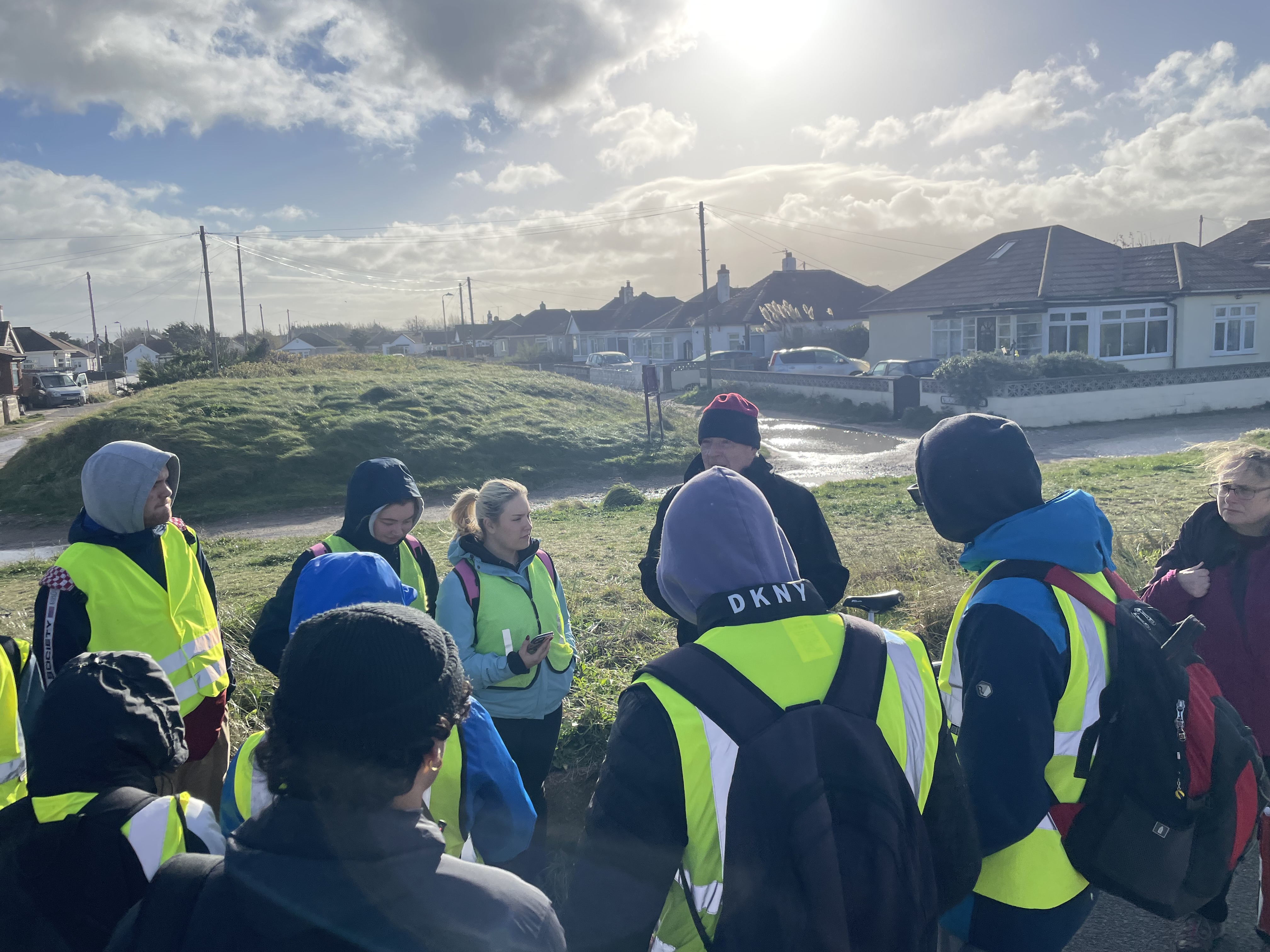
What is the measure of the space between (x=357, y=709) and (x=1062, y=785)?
Answer: 5.30 feet

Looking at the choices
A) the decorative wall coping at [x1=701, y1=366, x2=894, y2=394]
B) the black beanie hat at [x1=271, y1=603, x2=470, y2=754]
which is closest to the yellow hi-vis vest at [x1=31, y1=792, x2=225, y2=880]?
the black beanie hat at [x1=271, y1=603, x2=470, y2=754]

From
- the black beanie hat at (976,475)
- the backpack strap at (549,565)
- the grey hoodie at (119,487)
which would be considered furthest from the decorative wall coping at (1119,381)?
the grey hoodie at (119,487)

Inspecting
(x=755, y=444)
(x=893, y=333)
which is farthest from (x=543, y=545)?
(x=893, y=333)

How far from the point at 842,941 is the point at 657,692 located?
0.52 meters

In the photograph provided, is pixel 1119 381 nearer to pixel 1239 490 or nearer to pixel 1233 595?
pixel 1239 490

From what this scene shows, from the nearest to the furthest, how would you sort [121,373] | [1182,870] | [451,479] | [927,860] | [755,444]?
[927,860], [1182,870], [755,444], [451,479], [121,373]

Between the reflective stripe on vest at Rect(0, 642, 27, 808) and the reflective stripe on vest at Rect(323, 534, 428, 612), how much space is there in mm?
1185

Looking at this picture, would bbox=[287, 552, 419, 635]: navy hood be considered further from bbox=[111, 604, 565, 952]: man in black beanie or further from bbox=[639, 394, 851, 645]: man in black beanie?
bbox=[639, 394, 851, 645]: man in black beanie

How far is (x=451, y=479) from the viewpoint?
57.6 ft

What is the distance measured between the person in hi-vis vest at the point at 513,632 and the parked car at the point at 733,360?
34454mm

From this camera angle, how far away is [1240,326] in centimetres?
2862

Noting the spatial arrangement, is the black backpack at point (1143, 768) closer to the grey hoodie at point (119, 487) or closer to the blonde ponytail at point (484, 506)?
the blonde ponytail at point (484, 506)

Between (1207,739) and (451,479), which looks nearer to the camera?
(1207,739)

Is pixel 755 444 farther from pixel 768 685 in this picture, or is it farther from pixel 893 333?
pixel 893 333
